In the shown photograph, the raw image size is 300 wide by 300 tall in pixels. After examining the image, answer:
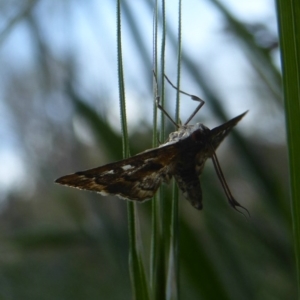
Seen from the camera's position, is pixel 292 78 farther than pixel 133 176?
No

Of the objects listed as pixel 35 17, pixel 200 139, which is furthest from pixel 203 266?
pixel 35 17

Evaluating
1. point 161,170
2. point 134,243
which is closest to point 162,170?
point 161,170

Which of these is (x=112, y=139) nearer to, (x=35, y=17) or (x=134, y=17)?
(x=134, y=17)

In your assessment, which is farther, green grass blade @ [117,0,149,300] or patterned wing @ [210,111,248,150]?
patterned wing @ [210,111,248,150]

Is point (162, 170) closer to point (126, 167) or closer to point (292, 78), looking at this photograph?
point (126, 167)

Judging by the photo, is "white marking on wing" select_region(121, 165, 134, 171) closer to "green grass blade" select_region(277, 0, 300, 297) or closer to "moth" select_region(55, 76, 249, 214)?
"moth" select_region(55, 76, 249, 214)

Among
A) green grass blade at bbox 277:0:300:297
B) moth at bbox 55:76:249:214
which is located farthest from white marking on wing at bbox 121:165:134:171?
green grass blade at bbox 277:0:300:297
